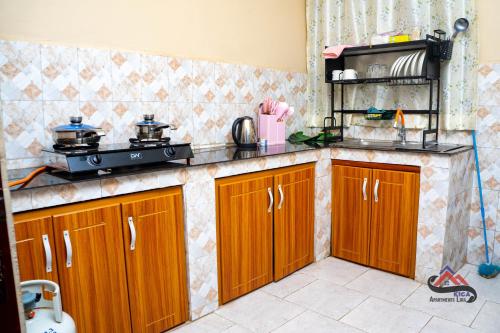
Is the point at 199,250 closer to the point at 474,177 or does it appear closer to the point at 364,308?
the point at 364,308

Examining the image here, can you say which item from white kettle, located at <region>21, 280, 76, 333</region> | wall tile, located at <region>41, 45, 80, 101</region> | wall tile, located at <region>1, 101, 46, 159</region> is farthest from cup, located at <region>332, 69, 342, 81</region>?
white kettle, located at <region>21, 280, 76, 333</region>

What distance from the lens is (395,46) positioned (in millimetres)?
3008

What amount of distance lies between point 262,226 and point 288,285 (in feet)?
1.60

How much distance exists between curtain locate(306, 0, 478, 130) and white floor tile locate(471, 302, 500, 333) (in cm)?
124

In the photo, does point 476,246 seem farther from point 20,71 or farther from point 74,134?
point 20,71

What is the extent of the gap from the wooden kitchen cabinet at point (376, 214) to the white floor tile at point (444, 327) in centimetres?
58

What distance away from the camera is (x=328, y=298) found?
258 cm

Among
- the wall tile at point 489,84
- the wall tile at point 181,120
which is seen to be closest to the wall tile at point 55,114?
the wall tile at point 181,120

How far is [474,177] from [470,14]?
1179mm

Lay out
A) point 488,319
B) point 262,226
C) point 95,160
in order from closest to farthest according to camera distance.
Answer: point 95,160
point 488,319
point 262,226

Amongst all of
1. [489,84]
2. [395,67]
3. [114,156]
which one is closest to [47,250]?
[114,156]

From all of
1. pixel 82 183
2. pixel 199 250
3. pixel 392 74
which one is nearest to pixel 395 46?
pixel 392 74

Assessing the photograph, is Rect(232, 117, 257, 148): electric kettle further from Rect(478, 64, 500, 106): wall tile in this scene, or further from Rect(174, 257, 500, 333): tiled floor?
Rect(478, 64, 500, 106): wall tile

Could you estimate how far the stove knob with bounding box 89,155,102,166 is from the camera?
1785mm
